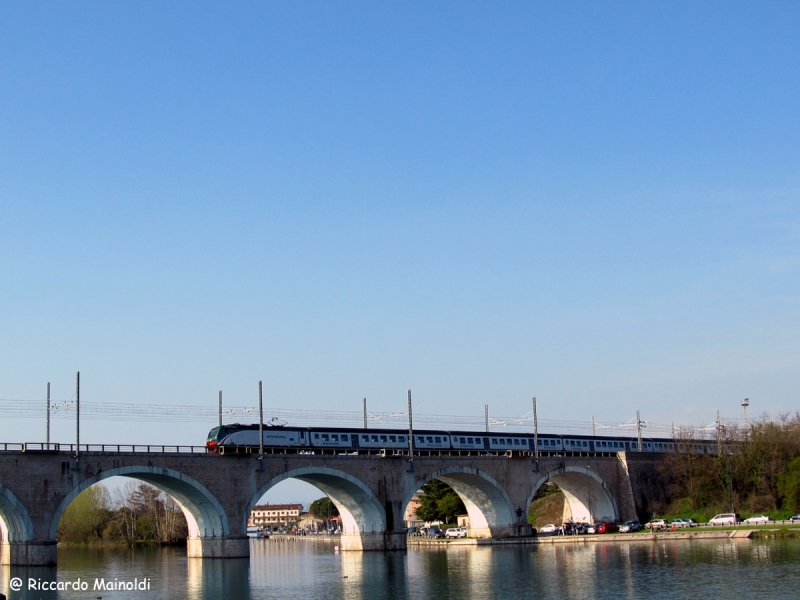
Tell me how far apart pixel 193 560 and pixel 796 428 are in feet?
158

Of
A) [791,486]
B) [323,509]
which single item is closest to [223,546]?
[791,486]

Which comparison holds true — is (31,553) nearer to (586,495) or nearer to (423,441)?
(423,441)

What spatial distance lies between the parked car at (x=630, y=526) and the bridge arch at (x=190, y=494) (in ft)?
98.8

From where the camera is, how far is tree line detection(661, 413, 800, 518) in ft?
222

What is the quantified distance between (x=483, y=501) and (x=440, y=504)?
2679cm

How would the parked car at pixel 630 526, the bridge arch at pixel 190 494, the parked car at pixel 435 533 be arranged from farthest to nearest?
the parked car at pixel 435 533 → the parked car at pixel 630 526 → the bridge arch at pixel 190 494

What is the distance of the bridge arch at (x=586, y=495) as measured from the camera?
72312 mm

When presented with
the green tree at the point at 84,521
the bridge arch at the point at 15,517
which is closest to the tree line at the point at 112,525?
the green tree at the point at 84,521

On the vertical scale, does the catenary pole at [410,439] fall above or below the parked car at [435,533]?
above

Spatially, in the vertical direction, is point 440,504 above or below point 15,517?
below

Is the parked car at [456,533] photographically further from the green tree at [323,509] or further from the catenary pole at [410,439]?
the green tree at [323,509]

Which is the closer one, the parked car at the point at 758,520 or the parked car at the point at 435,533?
the parked car at the point at 758,520

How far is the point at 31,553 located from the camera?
47.4m

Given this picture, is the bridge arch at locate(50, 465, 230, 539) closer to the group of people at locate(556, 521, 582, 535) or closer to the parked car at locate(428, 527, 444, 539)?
the parked car at locate(428, 527, 444, 539)
